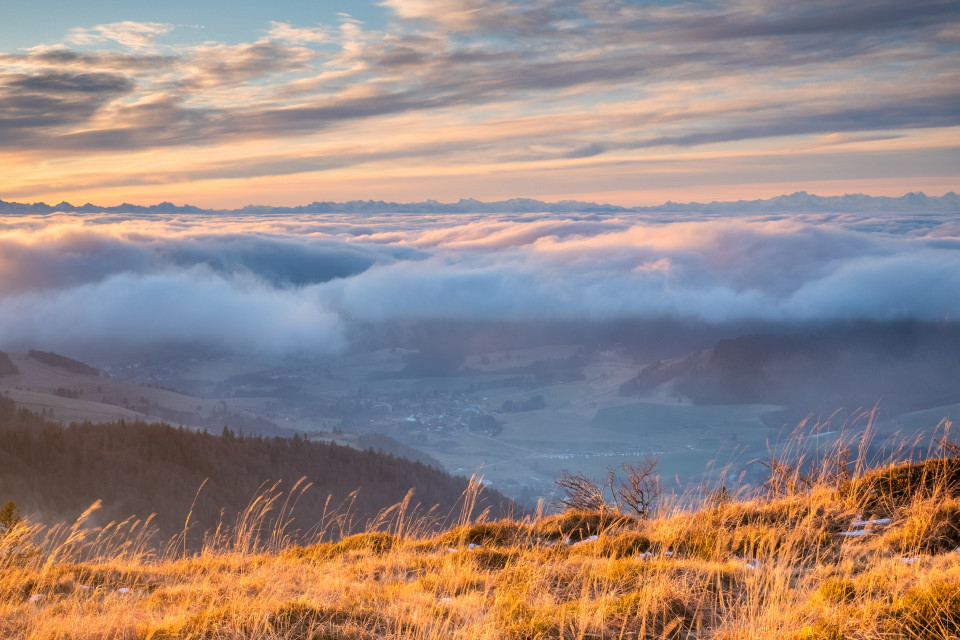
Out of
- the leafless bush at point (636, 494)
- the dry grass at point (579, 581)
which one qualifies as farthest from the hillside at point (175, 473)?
the dry grass at point (579, 581)

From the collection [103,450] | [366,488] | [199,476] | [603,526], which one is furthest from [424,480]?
[603,526]

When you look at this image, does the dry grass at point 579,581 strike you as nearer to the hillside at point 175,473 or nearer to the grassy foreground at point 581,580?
the grassy foreground at point 581,580

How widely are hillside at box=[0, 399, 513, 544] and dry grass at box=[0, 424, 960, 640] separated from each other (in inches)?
4359

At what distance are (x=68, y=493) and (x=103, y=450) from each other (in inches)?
526

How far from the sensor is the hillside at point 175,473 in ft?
413

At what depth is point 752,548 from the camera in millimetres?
7879

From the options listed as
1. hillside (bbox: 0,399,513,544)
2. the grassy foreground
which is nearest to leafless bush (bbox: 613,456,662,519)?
the grassy foreground

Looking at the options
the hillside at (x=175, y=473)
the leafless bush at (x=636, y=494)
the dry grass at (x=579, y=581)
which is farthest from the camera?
the hillside at (x=175, y=473)

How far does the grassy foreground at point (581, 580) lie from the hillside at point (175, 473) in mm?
110719

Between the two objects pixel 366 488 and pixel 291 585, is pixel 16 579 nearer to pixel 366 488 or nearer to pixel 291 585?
pixel 291 585

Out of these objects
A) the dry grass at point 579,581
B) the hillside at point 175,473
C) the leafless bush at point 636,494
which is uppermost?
the dry grass at point 579,581

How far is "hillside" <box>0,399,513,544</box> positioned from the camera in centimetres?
12581

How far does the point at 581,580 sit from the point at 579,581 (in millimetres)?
43

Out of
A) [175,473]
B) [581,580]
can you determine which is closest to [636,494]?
[581,580]
